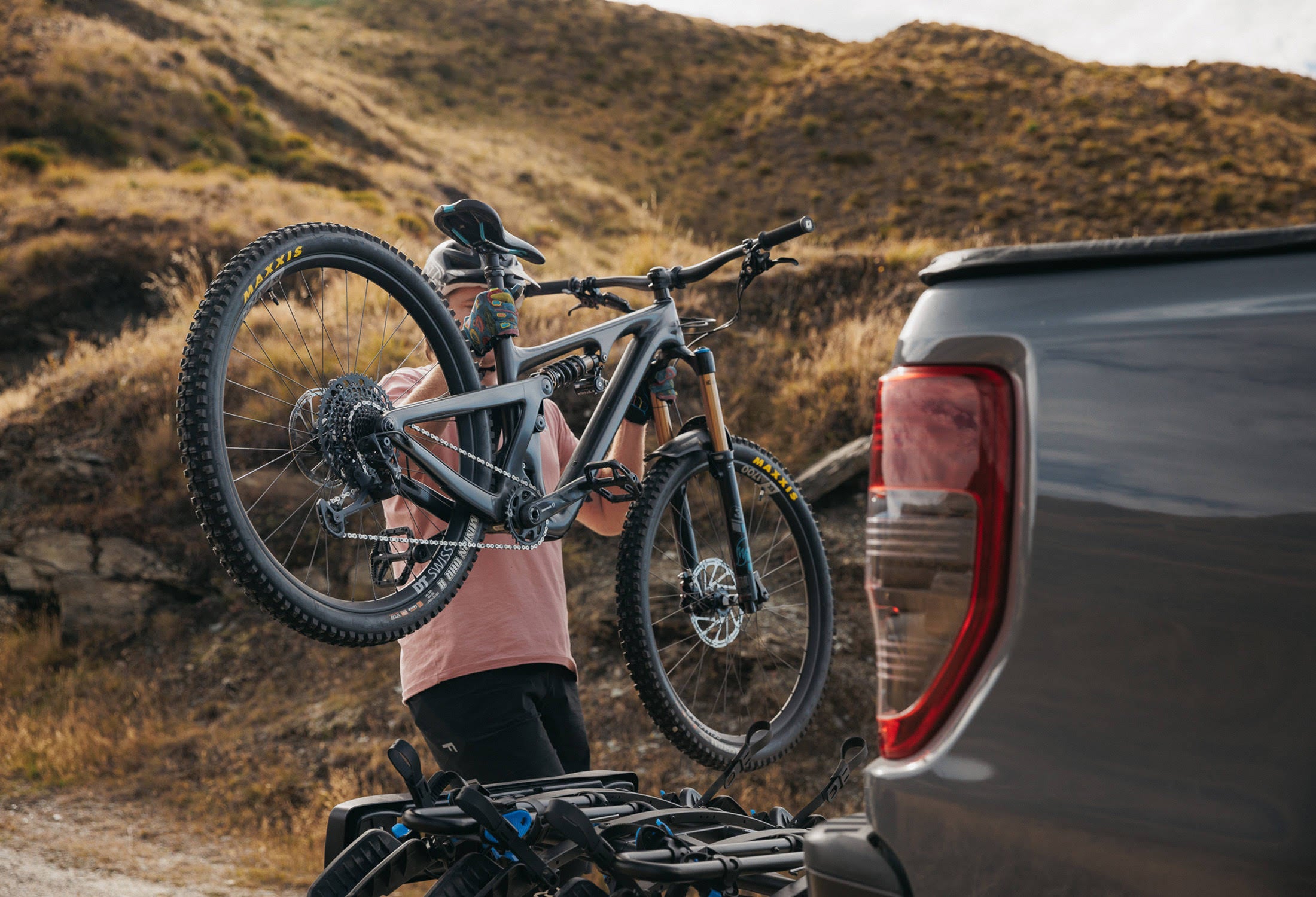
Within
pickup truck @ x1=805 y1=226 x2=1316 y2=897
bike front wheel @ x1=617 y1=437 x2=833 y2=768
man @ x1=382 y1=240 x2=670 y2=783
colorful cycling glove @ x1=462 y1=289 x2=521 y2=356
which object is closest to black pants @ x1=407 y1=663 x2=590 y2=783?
man @ x1=382 y1=240 x2=670 y2=783

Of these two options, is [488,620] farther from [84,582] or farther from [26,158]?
[26,158]

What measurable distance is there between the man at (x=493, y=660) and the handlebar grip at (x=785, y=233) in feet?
1.87

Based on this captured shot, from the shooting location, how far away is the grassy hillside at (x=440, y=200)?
6680 millimetres

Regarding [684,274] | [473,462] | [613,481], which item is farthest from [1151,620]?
[684,274]

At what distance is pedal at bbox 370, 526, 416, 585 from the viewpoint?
2.17 metres

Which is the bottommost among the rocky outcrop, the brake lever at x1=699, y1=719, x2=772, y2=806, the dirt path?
the dirt path

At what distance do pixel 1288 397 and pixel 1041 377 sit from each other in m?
0.28

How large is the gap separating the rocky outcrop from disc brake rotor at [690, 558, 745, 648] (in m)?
6.40

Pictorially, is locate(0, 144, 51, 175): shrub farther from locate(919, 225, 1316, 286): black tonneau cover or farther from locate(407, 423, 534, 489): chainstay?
locate(919, 225, 1316, 286): black tonneau cover

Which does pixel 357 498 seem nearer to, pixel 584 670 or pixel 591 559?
pixel 584 670

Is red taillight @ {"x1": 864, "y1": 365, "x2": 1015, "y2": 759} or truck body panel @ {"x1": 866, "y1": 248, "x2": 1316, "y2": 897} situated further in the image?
red taillight @ {"x1": 864, "y1": 365, "x2": 1015, "y2": 759}

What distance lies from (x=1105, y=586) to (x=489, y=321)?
1.69 m

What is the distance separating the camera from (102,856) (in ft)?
18.0

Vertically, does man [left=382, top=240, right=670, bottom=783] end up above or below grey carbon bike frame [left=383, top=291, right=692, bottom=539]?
below
